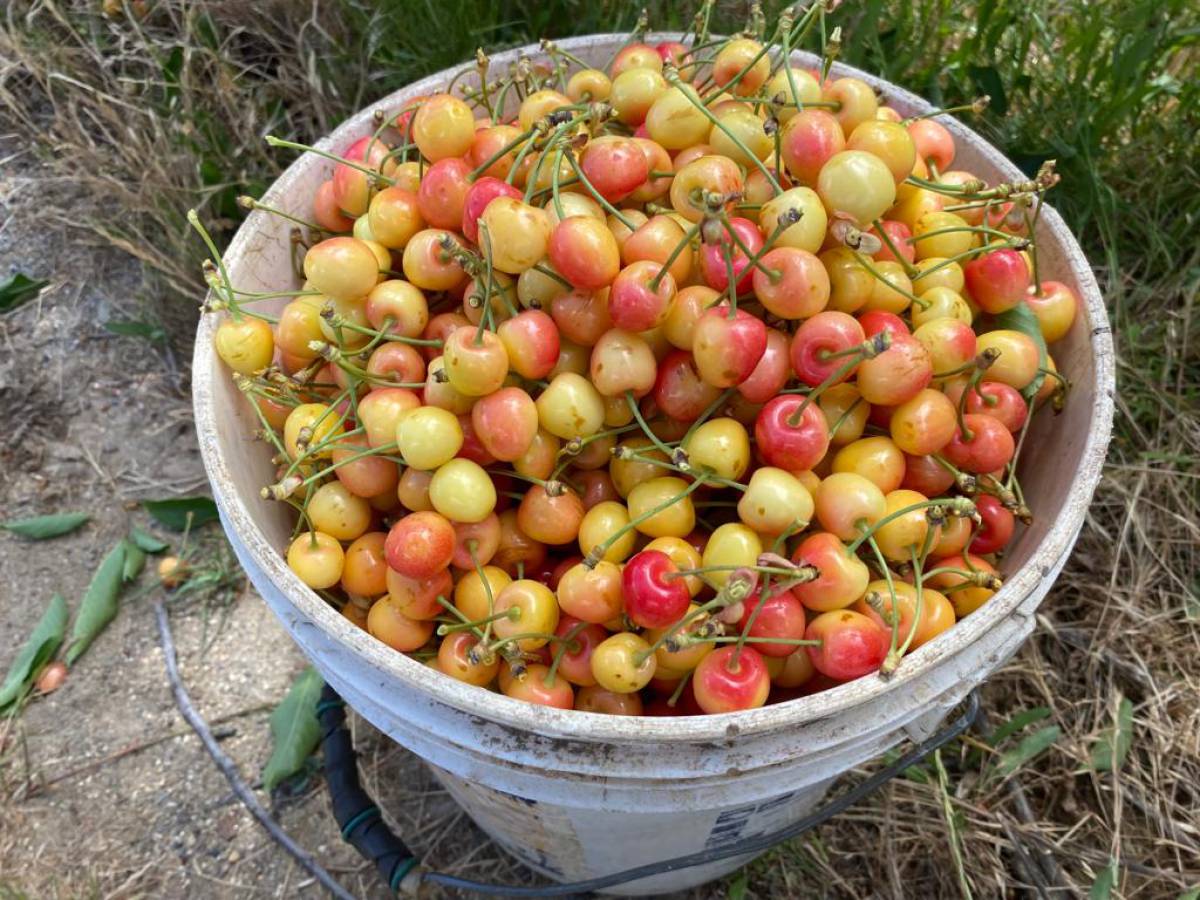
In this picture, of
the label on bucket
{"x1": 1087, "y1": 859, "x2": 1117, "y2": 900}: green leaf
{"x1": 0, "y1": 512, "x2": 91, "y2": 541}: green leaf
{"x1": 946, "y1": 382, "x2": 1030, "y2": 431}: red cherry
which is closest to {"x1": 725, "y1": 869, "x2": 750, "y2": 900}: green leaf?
the label on bucket

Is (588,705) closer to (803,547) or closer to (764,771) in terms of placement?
(764,771)

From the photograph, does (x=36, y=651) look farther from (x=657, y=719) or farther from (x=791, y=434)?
(x=791, y=434)

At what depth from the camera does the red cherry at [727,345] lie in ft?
3.66

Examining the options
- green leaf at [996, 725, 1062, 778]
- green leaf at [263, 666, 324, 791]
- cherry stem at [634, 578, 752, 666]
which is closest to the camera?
cherry stem at [634, 578, 752, 666]

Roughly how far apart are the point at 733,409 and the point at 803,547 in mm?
224

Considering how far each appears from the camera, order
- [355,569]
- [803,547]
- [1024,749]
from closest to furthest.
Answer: [803,547] → [355,569] → [1024,749]

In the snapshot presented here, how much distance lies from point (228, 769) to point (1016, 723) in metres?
1.68

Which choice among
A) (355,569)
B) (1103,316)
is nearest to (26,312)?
(355,569)

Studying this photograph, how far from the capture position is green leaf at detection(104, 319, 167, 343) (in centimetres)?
260

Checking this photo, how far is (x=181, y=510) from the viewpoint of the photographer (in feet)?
8.06

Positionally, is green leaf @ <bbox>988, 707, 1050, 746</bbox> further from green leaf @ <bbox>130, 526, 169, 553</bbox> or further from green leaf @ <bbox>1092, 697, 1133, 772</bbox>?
green leaf @ <bbox>130, 526, 169, 553</bbox>

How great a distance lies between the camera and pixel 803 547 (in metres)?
1.17

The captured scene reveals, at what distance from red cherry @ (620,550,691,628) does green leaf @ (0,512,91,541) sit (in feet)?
6.38

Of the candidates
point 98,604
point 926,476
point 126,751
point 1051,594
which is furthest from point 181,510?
point 1051,594
